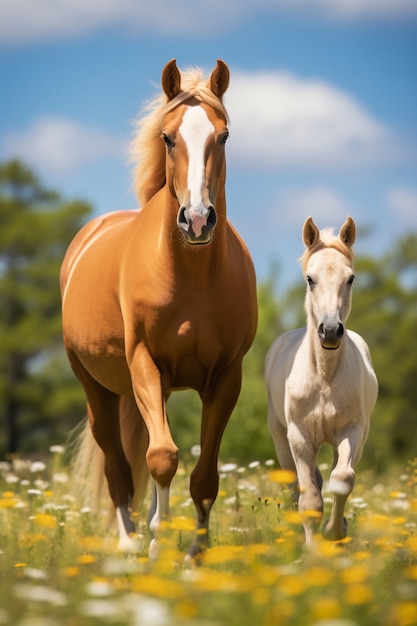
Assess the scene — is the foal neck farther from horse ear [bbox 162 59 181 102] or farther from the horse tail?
the horse tail

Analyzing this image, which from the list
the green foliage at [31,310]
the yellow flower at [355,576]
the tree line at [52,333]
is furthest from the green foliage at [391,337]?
the yellow flower at [355,576]

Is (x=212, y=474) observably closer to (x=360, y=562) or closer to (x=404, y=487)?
(x=360, y=562)

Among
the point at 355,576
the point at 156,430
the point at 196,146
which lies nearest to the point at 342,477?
the point at 156,430

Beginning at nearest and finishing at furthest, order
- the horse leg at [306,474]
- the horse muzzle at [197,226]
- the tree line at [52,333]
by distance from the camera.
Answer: the horse muzzle at [197,226] → the horse leg at [306,474] → the tree line at [52,333]

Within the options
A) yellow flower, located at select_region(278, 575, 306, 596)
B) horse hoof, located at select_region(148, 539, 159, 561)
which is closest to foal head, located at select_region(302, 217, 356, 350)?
horse hoof, located at select_region(148, 539, 159, 561)

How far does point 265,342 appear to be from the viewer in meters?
27.1

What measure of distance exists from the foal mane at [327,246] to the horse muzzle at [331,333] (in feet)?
1.96

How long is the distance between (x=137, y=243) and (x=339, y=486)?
2173 mm

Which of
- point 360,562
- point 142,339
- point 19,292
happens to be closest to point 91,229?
point 142,339

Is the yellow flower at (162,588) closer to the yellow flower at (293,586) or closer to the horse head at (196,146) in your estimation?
the yellow flower at (293,586)

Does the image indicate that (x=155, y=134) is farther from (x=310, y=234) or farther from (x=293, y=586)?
(x=293, y=586)

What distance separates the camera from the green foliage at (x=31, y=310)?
3216 centimetres

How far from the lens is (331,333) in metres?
5.20

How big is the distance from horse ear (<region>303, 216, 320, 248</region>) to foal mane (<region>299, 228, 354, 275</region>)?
3cm
